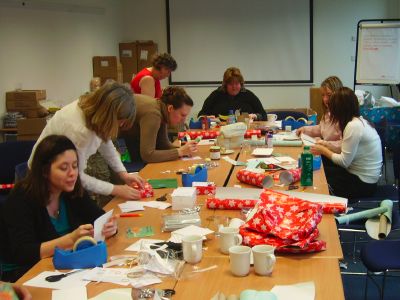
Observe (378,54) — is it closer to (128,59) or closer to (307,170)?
(128,59)

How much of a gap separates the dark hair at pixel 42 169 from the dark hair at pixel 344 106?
7.38 ft

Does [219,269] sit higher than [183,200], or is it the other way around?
[183,200]

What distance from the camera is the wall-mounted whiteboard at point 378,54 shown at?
270 inches

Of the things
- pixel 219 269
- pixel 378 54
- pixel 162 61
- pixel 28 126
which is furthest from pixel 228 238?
pixel 378 54

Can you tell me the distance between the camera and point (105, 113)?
2.54 m

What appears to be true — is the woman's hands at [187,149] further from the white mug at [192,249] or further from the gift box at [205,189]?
the white mug at [192,249]

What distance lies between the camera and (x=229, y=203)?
243 cm

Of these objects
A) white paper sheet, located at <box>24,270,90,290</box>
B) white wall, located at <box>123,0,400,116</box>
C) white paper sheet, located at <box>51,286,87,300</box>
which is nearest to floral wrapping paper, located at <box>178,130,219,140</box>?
white paper sheet, located at <box>24,270,90,290</box>

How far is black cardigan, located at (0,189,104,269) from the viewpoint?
197 centimetres

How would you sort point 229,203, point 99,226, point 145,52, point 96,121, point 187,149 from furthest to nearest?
point 145,52 → point 187,149 → point 96,121 → point 229,203 → point 99,226

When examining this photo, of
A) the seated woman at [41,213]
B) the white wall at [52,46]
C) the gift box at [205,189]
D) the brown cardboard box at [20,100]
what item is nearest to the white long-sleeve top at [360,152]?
the gift box at [205,189]

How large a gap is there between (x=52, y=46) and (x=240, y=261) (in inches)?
213

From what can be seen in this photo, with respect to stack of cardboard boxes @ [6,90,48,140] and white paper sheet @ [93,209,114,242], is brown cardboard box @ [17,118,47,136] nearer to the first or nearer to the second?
stack of cardboard boxes @ [6,90,48,140]

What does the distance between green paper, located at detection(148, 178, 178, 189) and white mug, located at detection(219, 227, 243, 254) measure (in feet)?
3.44
